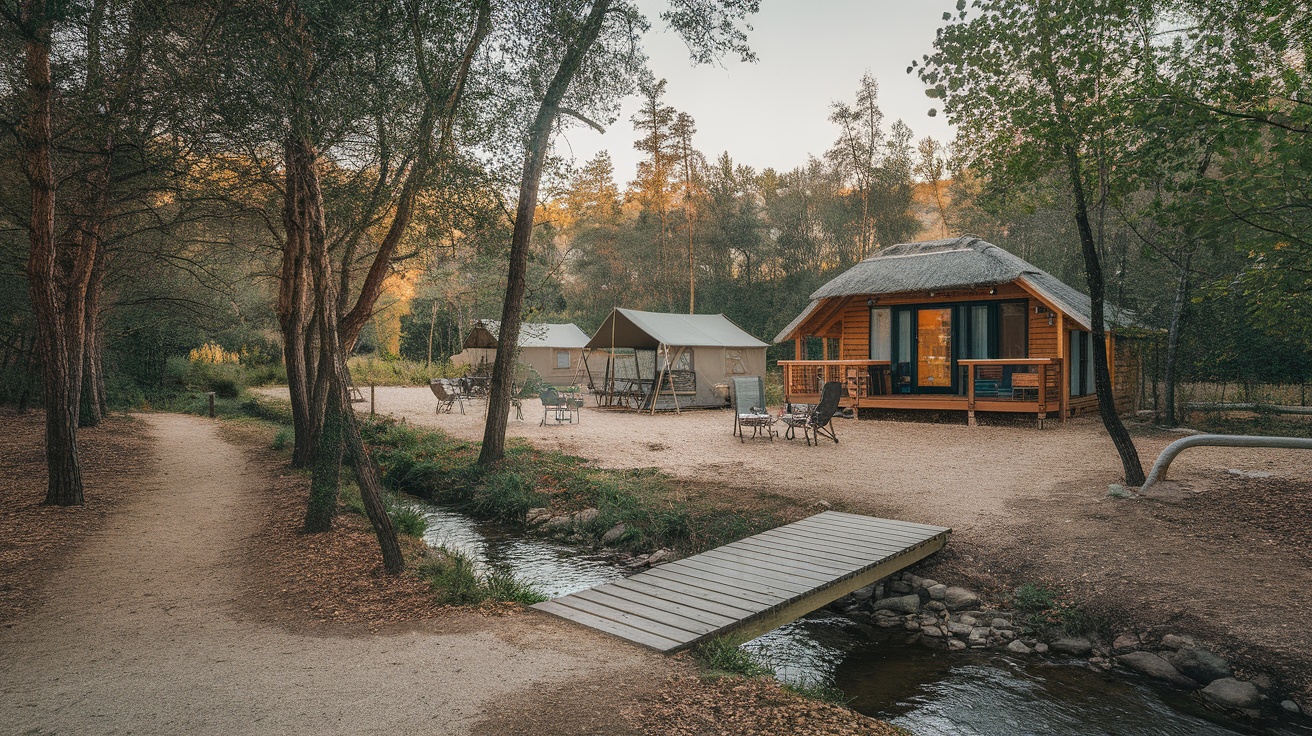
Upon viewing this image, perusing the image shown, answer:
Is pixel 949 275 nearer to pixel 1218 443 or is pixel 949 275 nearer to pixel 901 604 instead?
pixel 1218 443

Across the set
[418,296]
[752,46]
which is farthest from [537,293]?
[418,296]

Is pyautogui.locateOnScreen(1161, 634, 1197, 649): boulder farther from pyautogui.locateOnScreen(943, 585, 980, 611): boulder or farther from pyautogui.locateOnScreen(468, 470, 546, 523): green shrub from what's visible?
pyautogui.locateOnScreen(468, 470, 546, 523): green shrub

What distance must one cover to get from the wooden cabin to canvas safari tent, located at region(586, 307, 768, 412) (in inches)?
111

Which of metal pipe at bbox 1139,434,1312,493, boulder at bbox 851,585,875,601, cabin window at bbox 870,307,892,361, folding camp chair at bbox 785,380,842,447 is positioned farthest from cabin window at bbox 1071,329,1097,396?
boulder at bbox 851,585,875,601

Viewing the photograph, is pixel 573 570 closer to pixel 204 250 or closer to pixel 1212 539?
pixel 1212 539

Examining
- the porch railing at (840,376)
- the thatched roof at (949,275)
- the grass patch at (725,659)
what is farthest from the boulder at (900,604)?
the porch railing at (840,376)

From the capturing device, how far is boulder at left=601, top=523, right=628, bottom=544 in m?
6.43

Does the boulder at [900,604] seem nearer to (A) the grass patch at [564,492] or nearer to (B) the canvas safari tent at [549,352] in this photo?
(A) the grass patch at [564,492]

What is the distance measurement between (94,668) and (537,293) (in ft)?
22.3

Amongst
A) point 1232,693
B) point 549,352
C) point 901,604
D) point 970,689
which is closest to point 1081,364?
point 901,604

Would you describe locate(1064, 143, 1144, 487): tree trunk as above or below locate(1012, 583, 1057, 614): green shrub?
above

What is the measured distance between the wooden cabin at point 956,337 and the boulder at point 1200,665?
8.17 metres

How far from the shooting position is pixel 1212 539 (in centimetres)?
517

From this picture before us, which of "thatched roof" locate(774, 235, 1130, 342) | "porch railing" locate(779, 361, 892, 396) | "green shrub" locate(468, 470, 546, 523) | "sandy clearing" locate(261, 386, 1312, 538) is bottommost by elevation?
"green shrub" locate(468, 470, 546, 523)
